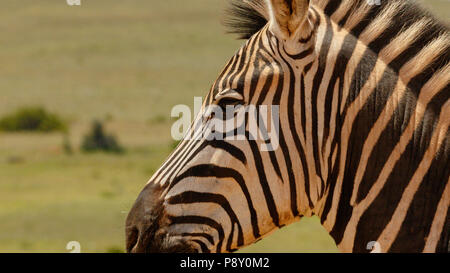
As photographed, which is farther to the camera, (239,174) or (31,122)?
(31,122)

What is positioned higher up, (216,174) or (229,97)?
(229,97)

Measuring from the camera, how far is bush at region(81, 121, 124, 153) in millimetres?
46594

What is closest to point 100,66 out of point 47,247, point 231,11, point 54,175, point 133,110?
point 133,110

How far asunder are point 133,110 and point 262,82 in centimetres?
5406

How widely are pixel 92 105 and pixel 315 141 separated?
2233 inches

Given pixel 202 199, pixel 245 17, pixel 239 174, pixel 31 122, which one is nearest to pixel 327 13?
pixel 245 17

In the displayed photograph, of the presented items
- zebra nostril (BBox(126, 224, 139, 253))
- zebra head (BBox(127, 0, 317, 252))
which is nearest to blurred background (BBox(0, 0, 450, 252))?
zebra nostril (BBox(126, 224, 139, 253))

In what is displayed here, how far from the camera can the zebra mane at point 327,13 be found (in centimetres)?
434

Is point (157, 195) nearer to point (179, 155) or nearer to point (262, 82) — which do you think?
point (179, 155)

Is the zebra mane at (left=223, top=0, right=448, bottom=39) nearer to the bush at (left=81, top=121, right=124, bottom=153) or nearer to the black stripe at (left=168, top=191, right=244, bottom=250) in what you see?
the black stripe at (left=168, top=191, right=244, bottom=250)

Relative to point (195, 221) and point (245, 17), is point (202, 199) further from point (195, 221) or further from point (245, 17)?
point (245, 17)

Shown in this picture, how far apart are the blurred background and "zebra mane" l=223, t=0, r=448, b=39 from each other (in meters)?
0.17

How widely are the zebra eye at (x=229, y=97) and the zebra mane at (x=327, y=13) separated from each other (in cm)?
63

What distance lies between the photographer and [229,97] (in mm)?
4301
